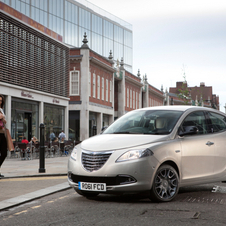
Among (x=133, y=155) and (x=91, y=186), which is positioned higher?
(x=133, y=155)

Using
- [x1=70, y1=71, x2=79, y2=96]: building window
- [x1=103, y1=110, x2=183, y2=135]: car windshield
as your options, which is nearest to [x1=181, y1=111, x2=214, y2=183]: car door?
[x1=103, y1=110, x2=183, y2=135]: car windshield

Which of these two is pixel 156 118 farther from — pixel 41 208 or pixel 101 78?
pixel 101 78

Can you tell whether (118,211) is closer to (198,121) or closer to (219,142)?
(198,121)

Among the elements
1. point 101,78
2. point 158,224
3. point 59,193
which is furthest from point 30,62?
point 158,224

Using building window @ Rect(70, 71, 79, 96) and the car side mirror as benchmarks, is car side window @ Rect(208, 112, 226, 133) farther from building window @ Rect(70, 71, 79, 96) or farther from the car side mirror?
building window @ Rect(70, 71, 79, 96)

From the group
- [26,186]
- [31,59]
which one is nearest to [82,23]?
[31,59]

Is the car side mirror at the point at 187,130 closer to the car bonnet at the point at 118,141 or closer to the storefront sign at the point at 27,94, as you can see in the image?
the car bonnet at the point at 118,141

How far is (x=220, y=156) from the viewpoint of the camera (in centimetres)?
831

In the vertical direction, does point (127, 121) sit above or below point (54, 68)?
below

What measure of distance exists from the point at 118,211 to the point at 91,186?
84cm

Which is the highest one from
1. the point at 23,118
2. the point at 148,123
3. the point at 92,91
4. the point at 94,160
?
the point at 92,91

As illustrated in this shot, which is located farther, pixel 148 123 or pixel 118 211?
pixel 148 123

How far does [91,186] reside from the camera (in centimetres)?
698

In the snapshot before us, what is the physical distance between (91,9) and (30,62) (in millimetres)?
40126
